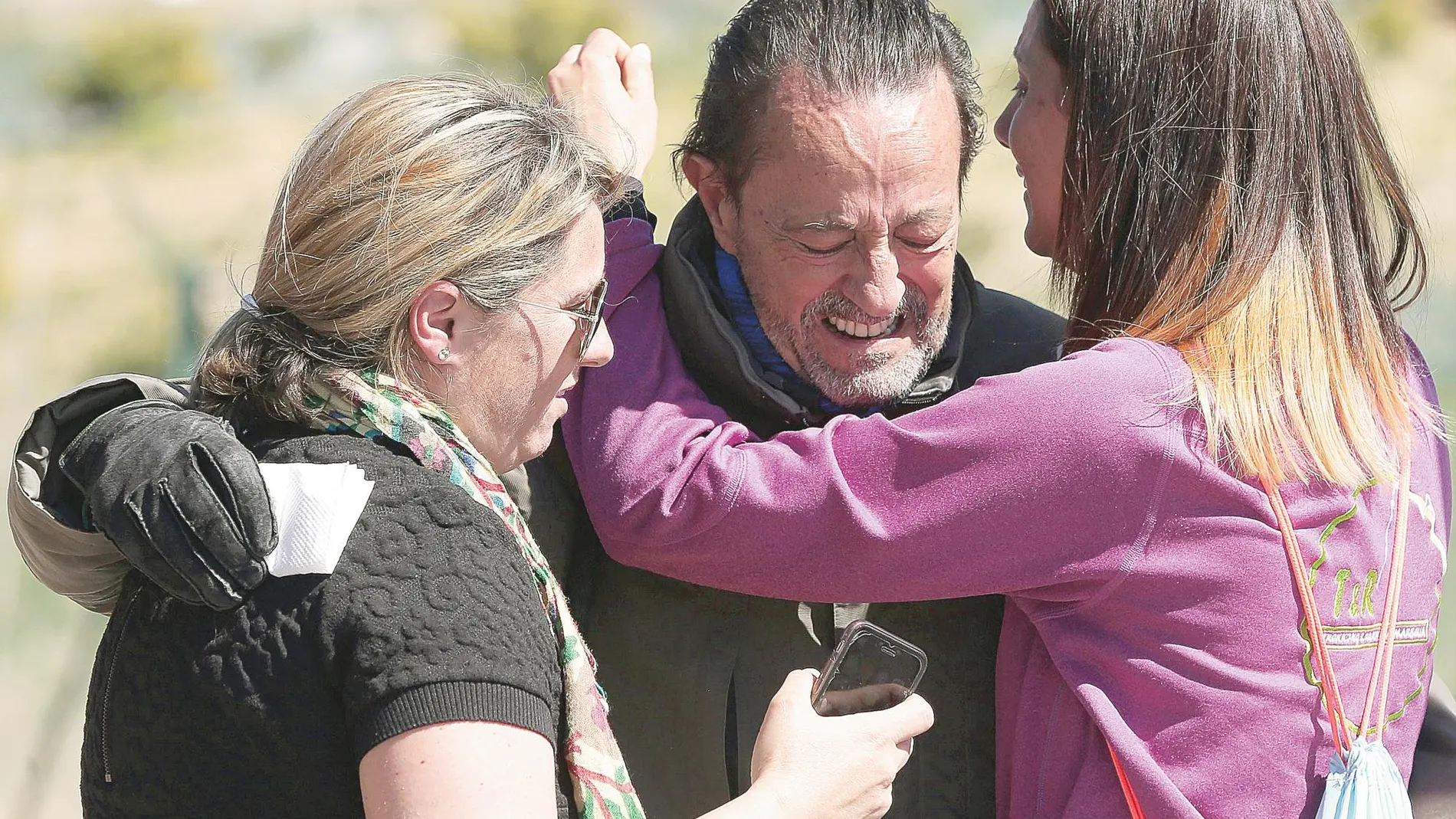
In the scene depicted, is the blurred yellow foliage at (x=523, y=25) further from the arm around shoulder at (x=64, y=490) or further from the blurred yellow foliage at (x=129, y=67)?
the arm around shoulder at (x=64, y=490)

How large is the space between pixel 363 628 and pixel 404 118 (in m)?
0.61

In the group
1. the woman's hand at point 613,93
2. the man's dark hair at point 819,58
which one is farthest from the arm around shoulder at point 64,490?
the man's dark hair at point 819,58

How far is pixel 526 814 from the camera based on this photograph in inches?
53.3

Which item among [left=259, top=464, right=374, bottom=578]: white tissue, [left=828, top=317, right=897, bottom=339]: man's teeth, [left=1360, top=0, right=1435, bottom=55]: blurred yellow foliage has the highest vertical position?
[left=1360, top=0, right=1435, bottom=55]: blurred yellow foliage

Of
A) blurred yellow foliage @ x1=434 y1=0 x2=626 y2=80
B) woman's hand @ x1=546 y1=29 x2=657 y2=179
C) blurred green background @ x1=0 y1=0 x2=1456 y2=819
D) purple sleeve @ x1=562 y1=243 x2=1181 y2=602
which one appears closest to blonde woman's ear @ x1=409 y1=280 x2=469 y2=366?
purple sleeve @ x1=562 y1=243 x2=1181 y2=602

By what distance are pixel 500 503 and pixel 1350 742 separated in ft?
3.64

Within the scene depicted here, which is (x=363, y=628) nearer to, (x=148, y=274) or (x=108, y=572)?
(x=108, y=572)

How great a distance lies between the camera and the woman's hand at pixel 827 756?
1647 mm

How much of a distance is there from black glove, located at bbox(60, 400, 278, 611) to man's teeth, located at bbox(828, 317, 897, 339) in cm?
108

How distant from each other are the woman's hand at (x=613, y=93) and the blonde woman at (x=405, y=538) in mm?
344

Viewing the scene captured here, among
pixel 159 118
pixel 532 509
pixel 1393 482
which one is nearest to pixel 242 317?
pixel 532 509

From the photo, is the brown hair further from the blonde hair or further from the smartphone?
the blonde hair

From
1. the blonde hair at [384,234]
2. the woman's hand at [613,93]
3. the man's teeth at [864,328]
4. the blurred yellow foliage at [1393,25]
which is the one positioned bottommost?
the man's teeth at [864,328]

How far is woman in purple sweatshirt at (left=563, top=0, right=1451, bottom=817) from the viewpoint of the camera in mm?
1721
